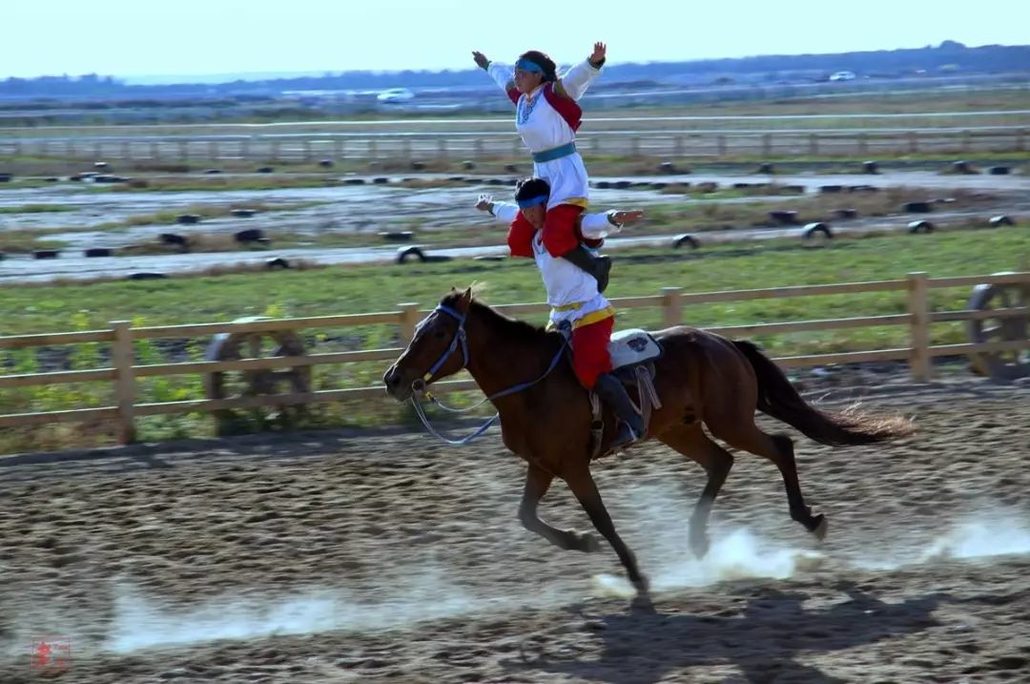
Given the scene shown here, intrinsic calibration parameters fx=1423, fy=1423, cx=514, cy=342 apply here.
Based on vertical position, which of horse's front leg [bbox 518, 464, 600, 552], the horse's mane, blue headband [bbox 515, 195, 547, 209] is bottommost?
horse's front leg [bbox 518, 464, 600, 552]

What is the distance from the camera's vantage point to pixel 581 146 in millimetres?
56750

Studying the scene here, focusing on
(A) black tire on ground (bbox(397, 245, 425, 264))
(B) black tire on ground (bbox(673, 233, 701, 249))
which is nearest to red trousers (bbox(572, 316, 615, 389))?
(A) black tire on ground (bbox(397, 245, 425, 264))

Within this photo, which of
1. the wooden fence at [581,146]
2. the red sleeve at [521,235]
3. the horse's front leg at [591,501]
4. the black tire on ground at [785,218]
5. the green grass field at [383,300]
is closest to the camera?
the horse's front leg at [591,501]

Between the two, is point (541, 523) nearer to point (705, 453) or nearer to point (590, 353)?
point (590, 353)

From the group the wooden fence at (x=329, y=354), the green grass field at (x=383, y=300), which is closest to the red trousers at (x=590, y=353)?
the wooden fence at (x=329, y=354)

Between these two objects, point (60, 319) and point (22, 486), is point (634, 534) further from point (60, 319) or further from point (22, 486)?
point (60, 319)

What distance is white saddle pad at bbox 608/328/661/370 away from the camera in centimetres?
802

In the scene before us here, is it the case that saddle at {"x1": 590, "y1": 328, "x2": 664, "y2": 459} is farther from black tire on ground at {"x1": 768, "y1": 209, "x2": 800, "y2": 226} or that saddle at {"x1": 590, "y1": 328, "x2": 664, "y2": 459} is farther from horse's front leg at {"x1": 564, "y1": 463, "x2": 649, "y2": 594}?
black tire on ground at {"x1": 768, "y1": 209, "x2": 800, "y2": 226}

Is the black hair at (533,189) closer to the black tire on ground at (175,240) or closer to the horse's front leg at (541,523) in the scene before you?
the horse's front leg at (541,523)

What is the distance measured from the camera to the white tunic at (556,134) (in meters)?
7.48

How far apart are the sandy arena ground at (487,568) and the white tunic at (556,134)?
6.98 ft

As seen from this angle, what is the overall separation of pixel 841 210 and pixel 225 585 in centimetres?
2551

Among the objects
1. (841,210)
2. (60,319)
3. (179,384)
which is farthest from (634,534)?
(841,210)

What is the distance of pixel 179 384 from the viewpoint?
1402 centimetres
